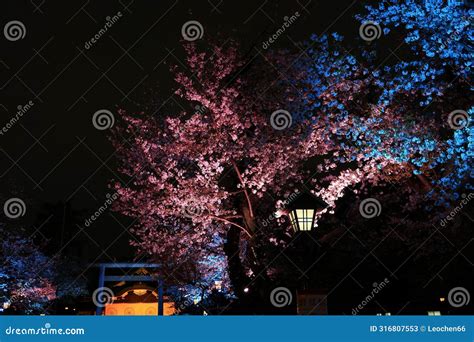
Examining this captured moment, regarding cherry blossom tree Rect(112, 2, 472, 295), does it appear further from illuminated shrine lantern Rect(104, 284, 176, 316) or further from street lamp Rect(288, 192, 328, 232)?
illuminated shrine lantern Rect(104, 284, 176, 316)

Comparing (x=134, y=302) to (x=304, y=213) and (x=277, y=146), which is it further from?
(x=304, y=213)

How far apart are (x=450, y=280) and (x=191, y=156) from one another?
9.22m

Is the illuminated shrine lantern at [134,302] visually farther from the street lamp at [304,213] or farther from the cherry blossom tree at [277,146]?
the street lamp at [304,213]

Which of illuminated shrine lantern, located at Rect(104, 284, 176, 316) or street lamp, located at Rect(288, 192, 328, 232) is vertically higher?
illuminated shrine lantern, located at Rect(104, 284, 176, 316)

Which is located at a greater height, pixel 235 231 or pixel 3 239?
pixel 3 239

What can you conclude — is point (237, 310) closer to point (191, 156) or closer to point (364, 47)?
point (191, 156)

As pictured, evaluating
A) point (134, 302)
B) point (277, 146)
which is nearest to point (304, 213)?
point (277, 146)

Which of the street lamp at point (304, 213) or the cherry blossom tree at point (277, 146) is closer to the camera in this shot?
the street lamp at point (304, 213)

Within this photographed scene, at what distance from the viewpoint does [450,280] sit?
1431 centimetres

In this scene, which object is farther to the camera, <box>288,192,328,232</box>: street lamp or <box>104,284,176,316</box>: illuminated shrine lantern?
<box>104,284,176,316</box>: illuminated shrine lantern

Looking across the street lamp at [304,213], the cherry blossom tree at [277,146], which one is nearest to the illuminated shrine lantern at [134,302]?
the cherry blossom tree at [277,146]

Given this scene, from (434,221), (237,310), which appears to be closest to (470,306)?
(434,221)

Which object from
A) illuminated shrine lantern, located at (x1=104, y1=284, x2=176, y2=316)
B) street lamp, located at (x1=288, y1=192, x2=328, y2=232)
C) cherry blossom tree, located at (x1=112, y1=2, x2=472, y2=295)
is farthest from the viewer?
illuminated shrine lantern, located at (x1=104, y1=284, x2=176, y2=316)

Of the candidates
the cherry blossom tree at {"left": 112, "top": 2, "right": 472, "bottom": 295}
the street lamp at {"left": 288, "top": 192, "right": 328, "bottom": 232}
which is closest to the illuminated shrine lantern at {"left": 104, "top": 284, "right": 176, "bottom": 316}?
the cherry blossom tree at {"left": 112, "top": 2, "right": 472, "bottom": 295}
